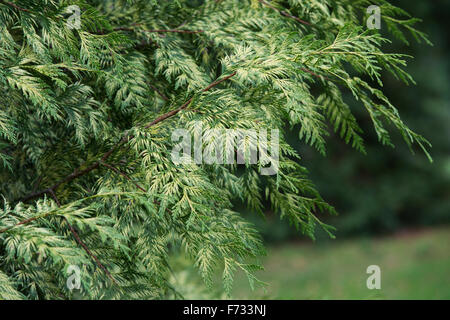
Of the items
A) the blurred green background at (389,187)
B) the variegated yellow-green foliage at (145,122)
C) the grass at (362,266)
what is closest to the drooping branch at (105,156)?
the variegated yellow-green foliage at (145,122)

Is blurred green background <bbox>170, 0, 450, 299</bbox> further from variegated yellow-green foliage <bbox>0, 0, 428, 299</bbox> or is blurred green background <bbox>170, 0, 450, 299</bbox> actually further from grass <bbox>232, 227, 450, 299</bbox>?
variegated yellow-green foliage <bbox>0, 0, 428, 299</bbox>

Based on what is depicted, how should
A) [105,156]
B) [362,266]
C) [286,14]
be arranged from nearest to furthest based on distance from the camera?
[105,156], [286,14], [362,266]

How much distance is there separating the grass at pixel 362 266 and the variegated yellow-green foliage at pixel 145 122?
18.2ft

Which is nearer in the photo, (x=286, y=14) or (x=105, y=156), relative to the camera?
(x=105, y=156)

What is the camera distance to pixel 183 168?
6.84ft

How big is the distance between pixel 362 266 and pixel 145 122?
29.0ft

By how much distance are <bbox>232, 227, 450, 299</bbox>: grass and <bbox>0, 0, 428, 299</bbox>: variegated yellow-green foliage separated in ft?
18.2

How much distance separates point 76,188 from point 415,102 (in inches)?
426

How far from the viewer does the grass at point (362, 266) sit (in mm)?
8430

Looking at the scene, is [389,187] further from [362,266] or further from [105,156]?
[105,156]

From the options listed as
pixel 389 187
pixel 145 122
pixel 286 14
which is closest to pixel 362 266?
pixel 389 187

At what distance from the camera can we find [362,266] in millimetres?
10188

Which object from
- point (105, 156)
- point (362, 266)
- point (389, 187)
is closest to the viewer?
point (105, 156)
